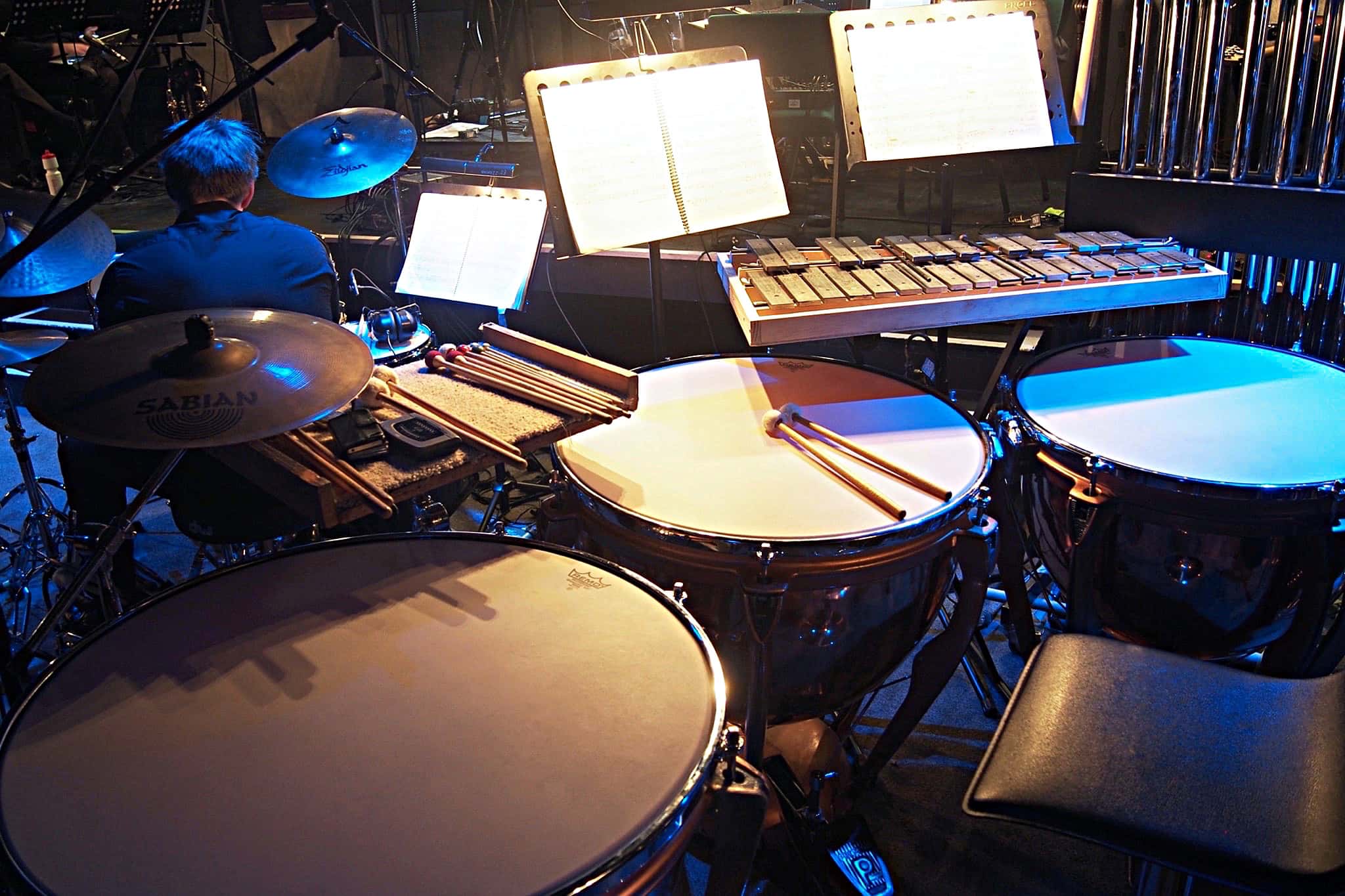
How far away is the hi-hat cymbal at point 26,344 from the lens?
2.49m

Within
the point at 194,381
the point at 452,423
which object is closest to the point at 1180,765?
the point at 452,423

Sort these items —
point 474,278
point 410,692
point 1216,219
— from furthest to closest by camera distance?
1. point 474,278
2. point 1216,219
3. point 410,692

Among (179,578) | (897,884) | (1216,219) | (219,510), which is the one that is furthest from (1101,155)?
(179,578)

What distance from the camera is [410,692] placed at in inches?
47.3

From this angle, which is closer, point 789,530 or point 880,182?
point 789,530

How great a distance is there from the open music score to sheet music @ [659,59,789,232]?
14 centimetres

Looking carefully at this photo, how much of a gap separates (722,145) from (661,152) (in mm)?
165

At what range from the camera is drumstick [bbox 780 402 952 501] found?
5.50 feet

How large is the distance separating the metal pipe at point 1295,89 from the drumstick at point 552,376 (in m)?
1.91

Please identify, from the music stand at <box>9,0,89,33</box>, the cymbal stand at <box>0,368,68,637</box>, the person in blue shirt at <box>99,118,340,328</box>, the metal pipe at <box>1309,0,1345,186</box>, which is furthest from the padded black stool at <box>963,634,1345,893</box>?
the music stand at <box>9,0,89,33</box>

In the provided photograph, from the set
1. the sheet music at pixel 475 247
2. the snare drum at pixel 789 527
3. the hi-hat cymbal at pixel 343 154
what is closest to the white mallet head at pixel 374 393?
the snare drum at pixel 789 527

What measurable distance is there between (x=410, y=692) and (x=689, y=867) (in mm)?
988

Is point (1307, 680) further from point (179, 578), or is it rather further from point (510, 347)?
point (179, 578)

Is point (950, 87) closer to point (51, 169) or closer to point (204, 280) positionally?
point (204, 280)
